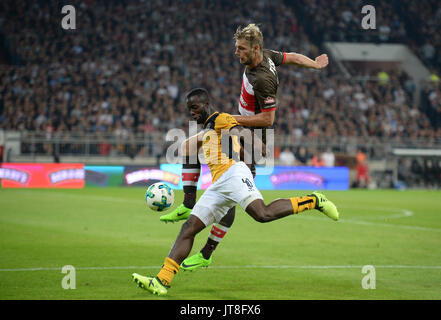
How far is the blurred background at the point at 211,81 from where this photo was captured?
28672 mm

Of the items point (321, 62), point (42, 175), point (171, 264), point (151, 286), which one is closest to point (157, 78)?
point (42, 175)

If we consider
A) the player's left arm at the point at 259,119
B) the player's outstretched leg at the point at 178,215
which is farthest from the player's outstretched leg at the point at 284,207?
the player's outstretched leg at the point at 178,215

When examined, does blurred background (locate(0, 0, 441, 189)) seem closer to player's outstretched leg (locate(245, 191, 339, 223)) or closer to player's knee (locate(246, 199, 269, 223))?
player's outstretched leg (locate(245, 191, 339, 223))

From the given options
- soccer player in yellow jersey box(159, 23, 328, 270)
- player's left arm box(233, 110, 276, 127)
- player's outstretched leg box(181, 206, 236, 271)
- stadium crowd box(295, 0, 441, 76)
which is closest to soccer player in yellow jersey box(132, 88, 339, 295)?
player's left arm box(233, 110, 276, 127)

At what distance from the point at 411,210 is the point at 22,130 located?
16.9 m

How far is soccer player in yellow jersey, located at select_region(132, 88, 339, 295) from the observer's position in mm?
6734

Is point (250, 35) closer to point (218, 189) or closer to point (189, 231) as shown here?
point (218, 189)

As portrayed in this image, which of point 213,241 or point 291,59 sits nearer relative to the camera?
point 213,241

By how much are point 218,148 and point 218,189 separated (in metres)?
0.44

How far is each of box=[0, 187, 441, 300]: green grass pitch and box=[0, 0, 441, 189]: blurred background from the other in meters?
11.3

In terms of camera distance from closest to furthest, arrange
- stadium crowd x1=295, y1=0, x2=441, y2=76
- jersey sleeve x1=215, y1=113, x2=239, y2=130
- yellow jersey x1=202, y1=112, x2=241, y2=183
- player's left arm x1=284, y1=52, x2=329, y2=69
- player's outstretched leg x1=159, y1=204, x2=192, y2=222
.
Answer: jersey sleeve x1=215, y1=113, x2=239, y2=130, yellow jersey x1=202, y1=112, x2=241, y2=183, player's outstretched leg x1=159, y1=204, x2=192, y2=222, player's left arm x1=284, y1=52, x2=329, y2=69, stadium crowd x1=295, y1=0, x2=441, y2=76

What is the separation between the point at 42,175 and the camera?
995 inches

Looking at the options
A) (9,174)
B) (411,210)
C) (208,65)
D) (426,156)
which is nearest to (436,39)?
(426,156)

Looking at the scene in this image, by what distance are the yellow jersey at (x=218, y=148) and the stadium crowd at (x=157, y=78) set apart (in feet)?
67.9
